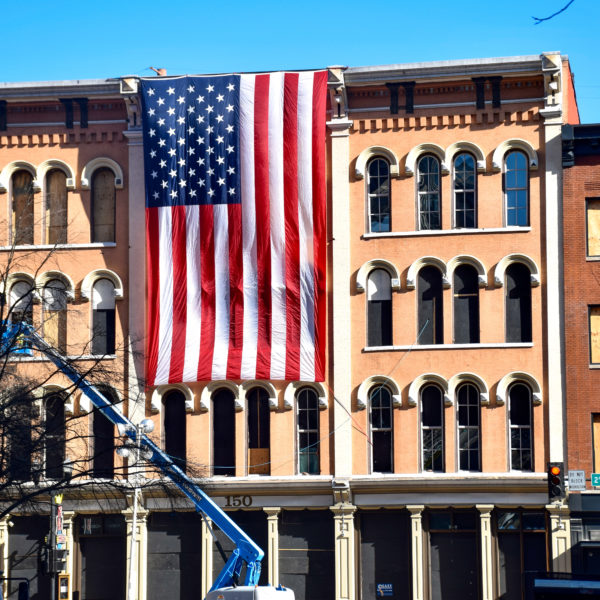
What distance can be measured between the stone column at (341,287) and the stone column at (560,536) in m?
6.32

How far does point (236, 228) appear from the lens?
43719 mm

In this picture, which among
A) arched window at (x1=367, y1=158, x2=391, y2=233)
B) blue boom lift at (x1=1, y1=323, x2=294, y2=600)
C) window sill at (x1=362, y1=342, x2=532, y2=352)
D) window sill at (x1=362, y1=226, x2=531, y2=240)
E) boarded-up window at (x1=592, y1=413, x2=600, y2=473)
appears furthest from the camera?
arched window at (x1=367, y1=158, x2=391, y2=233)

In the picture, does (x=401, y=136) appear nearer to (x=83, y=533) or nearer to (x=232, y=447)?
(x=232, y=447)

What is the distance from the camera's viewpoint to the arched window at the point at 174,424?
146 feet

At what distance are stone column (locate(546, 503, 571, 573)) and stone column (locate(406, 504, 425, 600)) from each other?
12.6 feet

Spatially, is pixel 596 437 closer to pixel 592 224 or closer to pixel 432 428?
pixel 432 428

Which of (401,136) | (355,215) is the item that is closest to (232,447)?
(355,215)

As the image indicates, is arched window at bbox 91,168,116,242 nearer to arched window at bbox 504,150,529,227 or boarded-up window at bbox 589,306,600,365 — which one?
arched window at bbox 504,150,529,227

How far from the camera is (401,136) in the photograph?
44281mm

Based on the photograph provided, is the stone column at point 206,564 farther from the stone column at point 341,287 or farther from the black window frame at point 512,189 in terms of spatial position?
the black window frame at point 512,189

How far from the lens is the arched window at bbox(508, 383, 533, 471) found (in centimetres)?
4256

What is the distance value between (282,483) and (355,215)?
28.4ft

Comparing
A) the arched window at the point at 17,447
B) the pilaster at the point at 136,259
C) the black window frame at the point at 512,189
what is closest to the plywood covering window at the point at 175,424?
the pilaster at the point at 136,259

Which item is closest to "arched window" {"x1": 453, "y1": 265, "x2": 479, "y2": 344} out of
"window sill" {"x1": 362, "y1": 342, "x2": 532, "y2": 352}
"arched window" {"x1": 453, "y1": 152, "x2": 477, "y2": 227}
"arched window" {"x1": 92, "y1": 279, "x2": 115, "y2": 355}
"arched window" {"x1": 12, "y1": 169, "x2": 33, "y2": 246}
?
"window sill" {"x1": 362, "y1": 342, "x2": 532, "y2": 352}
